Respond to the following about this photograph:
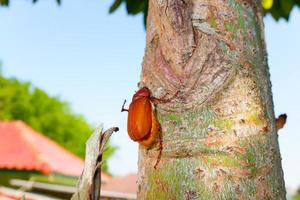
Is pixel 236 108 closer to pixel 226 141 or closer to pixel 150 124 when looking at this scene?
pixel 226 141

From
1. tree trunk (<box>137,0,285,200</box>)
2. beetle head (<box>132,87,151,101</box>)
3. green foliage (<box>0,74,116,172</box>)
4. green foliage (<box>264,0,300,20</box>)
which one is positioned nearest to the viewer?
tree trunk (<box>137,0,285,200</box>)

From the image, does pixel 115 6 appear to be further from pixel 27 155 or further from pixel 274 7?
pixel 27 155

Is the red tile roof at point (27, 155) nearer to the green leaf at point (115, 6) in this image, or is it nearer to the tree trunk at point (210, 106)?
the green leaf at point (115, 6)

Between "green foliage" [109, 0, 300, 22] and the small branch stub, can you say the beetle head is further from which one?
"green foliage" [109, 0, 300, 22]

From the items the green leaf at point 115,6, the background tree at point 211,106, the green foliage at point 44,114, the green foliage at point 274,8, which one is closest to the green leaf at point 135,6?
the green foliage at point 274,8

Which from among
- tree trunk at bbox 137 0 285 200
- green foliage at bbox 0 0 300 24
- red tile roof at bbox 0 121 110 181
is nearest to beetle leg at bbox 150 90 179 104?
tree trunk at bbox 137 0 285 200

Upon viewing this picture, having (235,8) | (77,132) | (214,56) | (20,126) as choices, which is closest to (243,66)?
(214,56)
